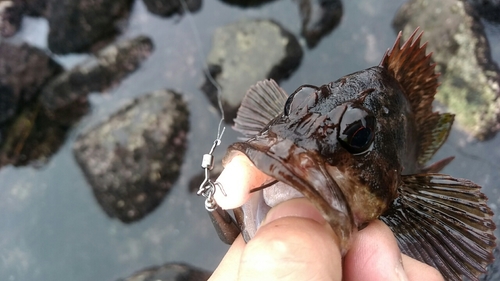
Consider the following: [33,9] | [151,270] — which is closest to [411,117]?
[151,270]

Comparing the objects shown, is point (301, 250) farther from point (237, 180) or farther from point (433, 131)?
point (433, 131)

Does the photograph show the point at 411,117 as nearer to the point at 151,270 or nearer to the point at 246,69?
the point at 246,69

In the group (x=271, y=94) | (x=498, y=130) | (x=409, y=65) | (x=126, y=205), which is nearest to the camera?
(x=409, y=65)

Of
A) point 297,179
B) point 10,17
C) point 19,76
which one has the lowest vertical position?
point 19,76

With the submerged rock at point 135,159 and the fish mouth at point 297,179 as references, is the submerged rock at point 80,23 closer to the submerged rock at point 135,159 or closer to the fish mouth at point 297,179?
the submerged rock at point 135,159

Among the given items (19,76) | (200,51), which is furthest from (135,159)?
(19,76)

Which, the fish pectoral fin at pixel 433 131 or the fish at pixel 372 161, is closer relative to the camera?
the fish at pixel 372 161

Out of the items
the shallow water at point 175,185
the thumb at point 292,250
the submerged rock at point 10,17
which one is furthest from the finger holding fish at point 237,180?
the submerged rock at point 10,17
